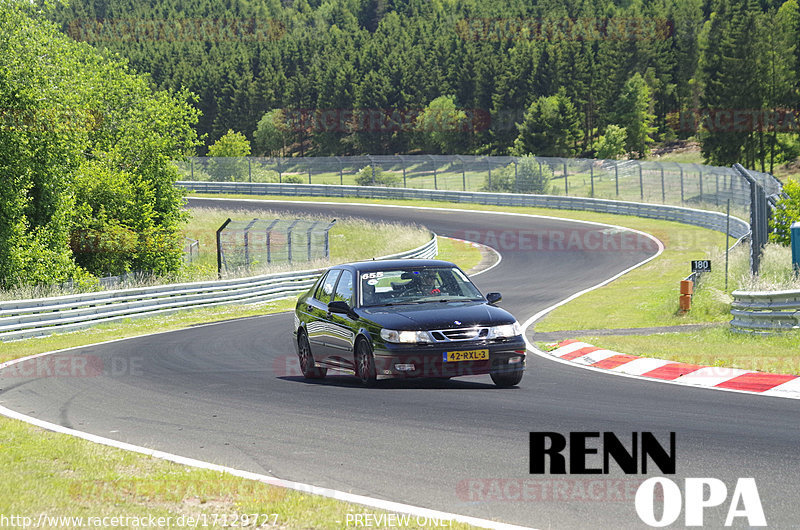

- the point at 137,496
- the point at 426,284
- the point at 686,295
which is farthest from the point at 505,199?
the point at 137,496

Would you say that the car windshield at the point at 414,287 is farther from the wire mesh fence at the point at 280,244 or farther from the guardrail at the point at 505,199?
the guardrail at the point at 505,199

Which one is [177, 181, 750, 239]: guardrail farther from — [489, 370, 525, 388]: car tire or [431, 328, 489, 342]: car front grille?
[431, 328, 489, 342]: car front grille

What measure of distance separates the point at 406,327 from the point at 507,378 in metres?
1.42

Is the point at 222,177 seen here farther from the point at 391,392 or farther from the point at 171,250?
the point at 391,392

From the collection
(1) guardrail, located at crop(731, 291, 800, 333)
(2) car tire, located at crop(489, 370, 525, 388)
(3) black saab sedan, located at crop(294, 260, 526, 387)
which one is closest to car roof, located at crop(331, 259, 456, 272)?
(3) black saab sedan, located at crop(294, 260, 526, 387)

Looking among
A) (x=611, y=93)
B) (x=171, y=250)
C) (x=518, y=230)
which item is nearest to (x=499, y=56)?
(x=611, y=93)

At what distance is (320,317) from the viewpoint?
12398 millimetres

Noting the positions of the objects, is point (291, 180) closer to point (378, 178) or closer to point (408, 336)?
point (378, 178)

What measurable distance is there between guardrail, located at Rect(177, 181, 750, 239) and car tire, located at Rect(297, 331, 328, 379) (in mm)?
26584

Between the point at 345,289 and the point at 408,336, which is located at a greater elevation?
the point at 345,289

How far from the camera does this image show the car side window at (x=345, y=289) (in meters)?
11.8

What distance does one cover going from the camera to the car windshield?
37.8 feet

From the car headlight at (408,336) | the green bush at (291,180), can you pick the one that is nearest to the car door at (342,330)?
the car headlight at (408,336)

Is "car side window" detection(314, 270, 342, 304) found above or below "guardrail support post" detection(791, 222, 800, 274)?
above
